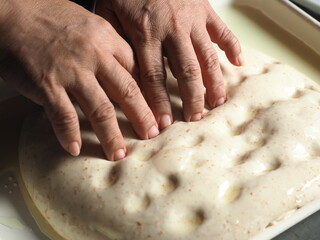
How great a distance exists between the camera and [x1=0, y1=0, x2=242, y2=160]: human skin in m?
1.11

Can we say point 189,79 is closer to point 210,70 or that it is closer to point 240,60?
point 210,70

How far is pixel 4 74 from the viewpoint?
117 centimetres

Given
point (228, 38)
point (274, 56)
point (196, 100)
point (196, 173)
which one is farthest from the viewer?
point (274, 56)

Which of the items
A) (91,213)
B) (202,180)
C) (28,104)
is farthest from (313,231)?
(28,104)

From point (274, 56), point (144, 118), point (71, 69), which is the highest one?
point (71, 69)

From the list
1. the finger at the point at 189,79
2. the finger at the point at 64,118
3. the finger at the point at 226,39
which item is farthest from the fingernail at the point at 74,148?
the finger at the point at 226,39

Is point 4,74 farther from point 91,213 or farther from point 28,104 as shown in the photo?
point 91,213

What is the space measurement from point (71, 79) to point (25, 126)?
10.6 inches

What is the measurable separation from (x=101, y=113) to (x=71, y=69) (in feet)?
0.38

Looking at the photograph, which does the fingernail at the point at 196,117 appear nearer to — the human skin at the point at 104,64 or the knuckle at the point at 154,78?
the human skin at the point at 104,64

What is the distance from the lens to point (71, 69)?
1.12 meters

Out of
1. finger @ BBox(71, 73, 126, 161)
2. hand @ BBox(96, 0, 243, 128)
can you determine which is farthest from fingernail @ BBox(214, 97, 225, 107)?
finger @ BBox(71, 73, 126, 161)

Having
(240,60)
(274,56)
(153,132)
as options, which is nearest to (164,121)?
(153,132)

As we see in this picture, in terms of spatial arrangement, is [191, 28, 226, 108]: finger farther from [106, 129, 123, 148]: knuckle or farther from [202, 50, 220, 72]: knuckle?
[106, 129, 123, 148]: knuckle
